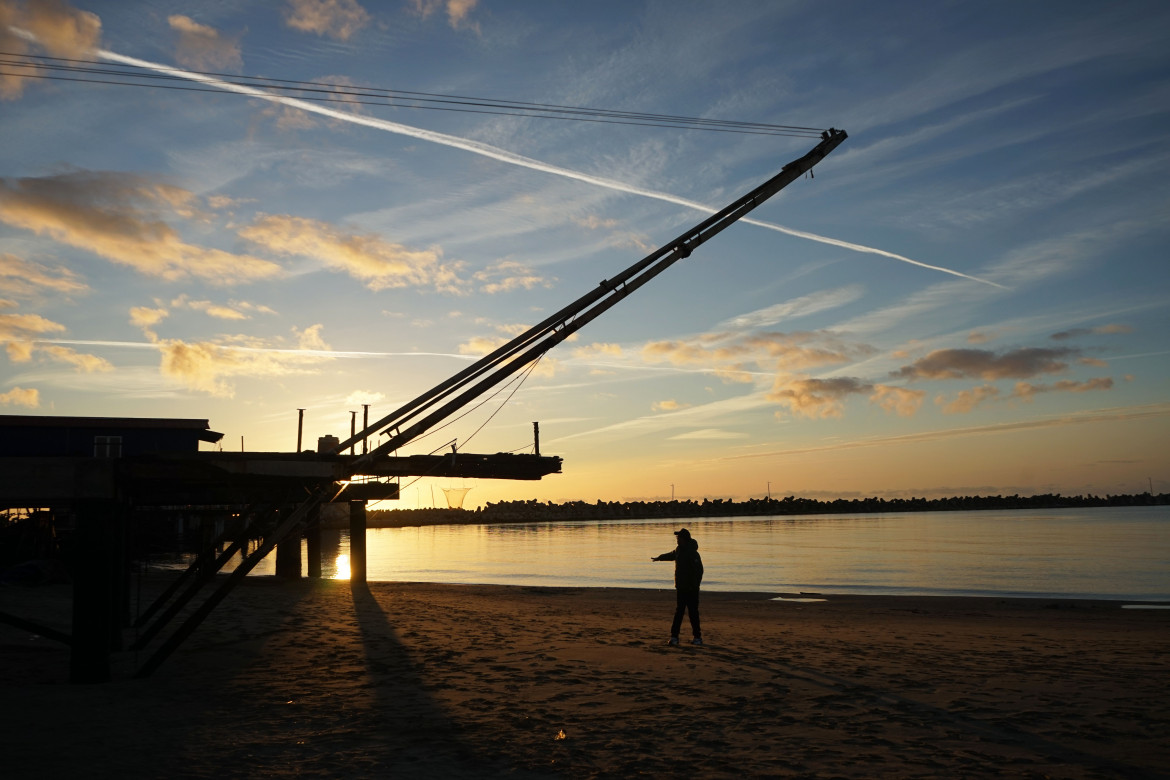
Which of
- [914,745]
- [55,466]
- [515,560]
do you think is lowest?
[515,560]

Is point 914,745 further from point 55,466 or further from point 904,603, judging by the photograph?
point 904,603

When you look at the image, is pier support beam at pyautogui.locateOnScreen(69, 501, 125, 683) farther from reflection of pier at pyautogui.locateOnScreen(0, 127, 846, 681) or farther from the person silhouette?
the person silhouette

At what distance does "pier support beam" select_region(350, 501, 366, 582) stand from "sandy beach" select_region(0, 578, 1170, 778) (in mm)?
14884

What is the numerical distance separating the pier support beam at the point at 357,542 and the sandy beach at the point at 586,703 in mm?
14884

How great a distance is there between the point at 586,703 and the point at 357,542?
2622 cm

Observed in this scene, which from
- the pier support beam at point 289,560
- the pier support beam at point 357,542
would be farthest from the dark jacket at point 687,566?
the pier support beam at point 289,560

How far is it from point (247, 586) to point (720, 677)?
22.2 meters

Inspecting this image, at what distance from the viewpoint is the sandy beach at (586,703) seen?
316 inches

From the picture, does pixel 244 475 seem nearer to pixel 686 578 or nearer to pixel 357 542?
pixel 686 578

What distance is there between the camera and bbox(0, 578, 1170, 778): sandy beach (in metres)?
8.02

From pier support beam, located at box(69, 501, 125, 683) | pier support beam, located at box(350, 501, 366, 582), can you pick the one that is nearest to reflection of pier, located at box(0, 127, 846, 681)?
pier support beam, located at box(69, 501, 125, 683)

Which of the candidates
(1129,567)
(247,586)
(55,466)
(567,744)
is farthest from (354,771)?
(1129,567)

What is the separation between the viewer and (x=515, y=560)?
62.9 metres

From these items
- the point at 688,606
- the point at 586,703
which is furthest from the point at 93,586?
the point at 688,606
